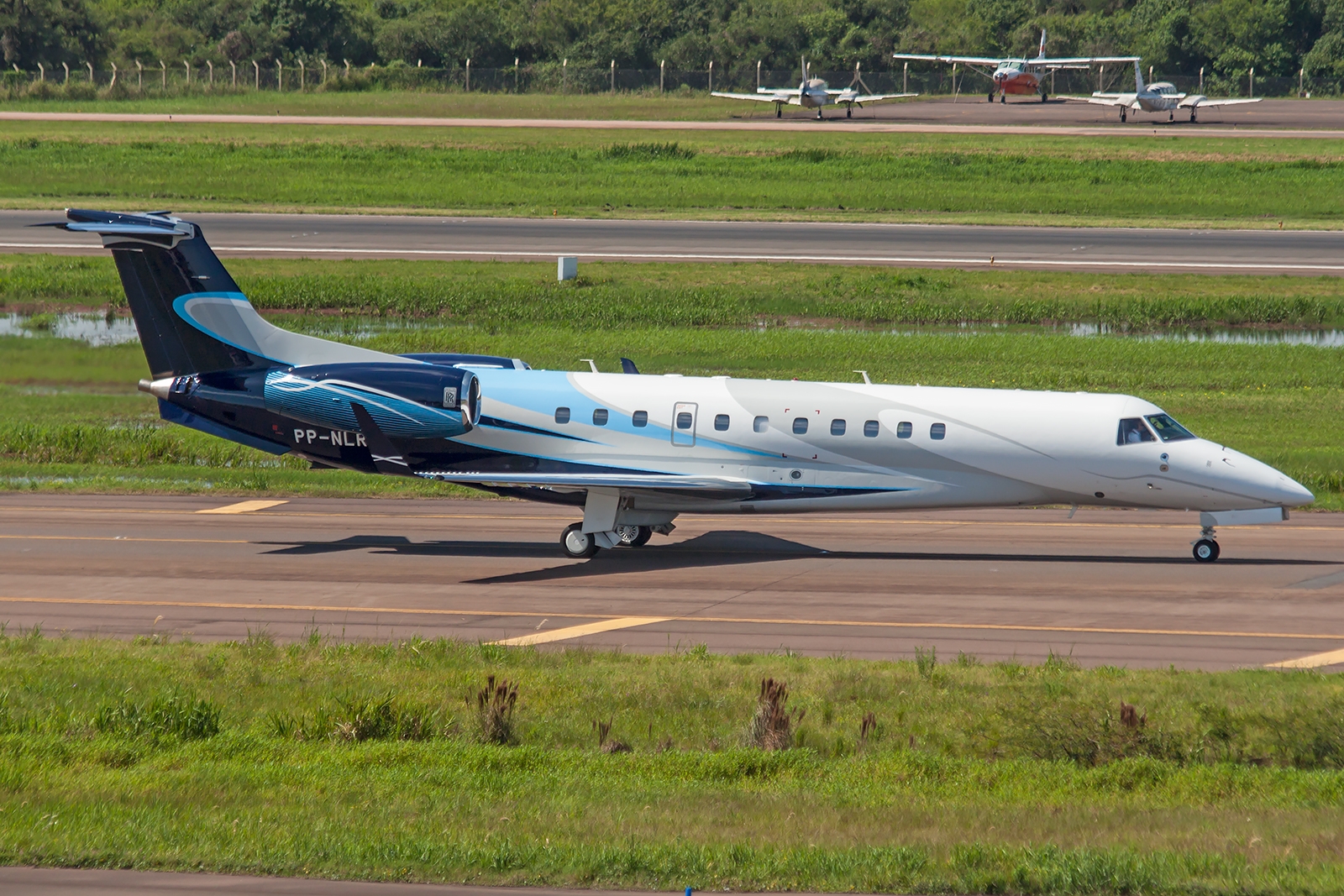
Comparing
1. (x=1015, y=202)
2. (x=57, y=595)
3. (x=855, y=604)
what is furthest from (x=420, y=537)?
(x=1015, y=202)

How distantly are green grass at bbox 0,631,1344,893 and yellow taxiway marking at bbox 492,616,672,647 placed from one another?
1.55 metres

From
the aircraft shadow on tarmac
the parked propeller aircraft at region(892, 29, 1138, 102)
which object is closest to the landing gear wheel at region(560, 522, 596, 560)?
the aircraft shadow on tarmac

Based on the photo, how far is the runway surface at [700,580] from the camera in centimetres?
2181

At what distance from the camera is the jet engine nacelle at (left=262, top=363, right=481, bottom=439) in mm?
27422

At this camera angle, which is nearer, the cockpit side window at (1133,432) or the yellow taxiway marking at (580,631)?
the yellow taxiway marking at (580,631)

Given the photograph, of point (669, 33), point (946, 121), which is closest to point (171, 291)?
point (946, 121)

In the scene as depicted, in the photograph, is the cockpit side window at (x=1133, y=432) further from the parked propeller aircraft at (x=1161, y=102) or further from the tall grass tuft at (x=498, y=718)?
the parked propeller aircraft at (x=1161, y=102)

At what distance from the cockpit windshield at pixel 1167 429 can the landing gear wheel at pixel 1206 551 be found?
188cm

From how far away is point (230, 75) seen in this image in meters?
130

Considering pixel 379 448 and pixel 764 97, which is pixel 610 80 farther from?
pixel 379 448

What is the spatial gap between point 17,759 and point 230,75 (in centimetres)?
12418

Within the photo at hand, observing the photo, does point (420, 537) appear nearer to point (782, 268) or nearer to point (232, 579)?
point (232, 579)

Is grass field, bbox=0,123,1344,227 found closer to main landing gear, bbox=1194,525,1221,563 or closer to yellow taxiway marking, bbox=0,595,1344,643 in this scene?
main landing gear, bbox=1194,525,1221,563

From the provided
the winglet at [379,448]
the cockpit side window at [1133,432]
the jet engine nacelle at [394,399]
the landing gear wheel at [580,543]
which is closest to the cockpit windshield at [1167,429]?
the cockpit side window at [1133,432]
